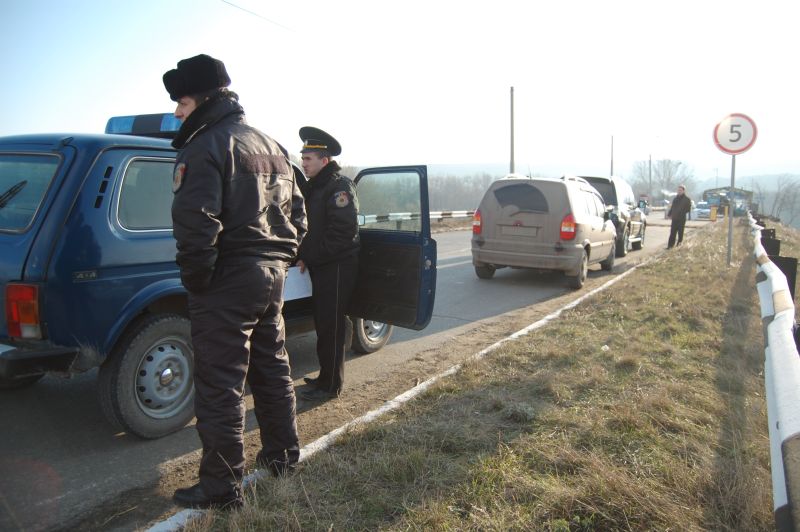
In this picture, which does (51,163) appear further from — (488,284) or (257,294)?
(488,284)

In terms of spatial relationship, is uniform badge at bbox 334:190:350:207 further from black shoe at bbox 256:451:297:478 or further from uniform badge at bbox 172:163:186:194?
black shoe at bbox 256:451:297:478

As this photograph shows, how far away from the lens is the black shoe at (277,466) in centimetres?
294

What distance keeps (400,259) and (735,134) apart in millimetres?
8552

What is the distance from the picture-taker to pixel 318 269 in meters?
4.21

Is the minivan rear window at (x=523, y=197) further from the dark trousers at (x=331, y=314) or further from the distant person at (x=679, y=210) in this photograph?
the distant person at (x=679, y=210)

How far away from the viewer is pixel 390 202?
503cm

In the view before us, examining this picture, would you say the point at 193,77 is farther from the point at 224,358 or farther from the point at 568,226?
the point at 568,226

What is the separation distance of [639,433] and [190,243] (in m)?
2.68

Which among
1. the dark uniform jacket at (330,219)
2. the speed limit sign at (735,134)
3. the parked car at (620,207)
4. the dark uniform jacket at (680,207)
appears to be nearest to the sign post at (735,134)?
the speed limit sign at (735,134)

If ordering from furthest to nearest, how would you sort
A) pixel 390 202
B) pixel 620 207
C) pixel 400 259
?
pixel 620 207
pixel 390 202
pixel 400 259

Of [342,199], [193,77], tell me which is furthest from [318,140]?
[193,77]

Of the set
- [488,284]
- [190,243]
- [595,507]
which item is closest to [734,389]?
[595,507]

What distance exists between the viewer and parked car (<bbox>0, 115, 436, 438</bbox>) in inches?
122

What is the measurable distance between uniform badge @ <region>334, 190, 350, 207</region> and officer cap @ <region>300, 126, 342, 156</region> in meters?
0.35
